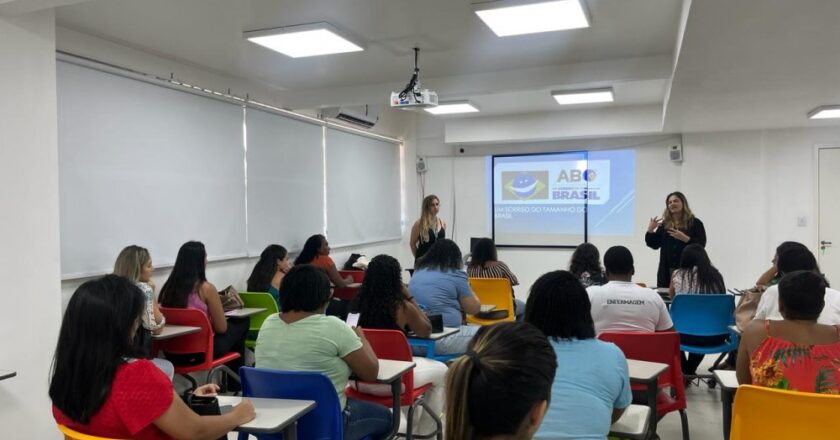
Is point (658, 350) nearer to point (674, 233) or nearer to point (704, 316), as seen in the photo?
point (704, 316)

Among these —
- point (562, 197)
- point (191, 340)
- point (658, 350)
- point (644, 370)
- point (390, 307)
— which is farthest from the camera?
point (562, 197)

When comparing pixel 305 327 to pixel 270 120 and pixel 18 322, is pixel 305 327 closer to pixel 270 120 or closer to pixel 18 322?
pixel 18 322

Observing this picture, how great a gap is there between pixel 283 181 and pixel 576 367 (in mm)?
4747

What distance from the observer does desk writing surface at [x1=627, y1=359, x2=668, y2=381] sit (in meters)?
2.41

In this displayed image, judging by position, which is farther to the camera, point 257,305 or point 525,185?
point 525,185

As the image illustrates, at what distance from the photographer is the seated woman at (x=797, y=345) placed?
6.95ft

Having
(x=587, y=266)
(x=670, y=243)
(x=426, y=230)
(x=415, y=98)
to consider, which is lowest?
(x=587, y=266)

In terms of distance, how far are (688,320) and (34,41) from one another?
4308 mm

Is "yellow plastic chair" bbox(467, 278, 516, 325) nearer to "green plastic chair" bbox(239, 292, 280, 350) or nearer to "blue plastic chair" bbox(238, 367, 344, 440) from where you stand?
"green plastic chair" bbox(239, 292, 280, 350)

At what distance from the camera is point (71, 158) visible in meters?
4.03

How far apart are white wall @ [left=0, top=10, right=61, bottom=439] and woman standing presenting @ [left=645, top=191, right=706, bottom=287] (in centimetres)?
475

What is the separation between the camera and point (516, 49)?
4691 millimetres

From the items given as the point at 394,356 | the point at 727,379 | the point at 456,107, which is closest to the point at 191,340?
the point at 394,356

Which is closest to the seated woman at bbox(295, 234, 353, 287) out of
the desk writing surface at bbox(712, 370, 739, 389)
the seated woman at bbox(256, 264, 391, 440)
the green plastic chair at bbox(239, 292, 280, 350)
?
the green plastic chair at bbox(239, 292, 280, 350)
